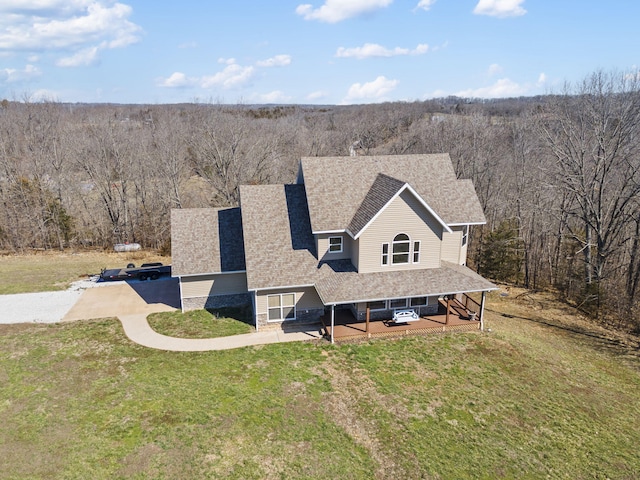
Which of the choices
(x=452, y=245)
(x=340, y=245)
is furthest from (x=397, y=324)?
(x=452, y=245)

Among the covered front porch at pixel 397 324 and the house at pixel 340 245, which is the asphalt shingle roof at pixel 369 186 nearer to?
the house at pixel 340 245

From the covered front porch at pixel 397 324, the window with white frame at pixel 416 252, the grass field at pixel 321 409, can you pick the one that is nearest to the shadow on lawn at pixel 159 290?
the grass field at pixel 321 409

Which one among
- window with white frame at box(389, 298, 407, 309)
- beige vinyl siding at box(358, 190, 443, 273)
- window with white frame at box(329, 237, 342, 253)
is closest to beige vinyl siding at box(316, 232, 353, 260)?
window with white frame at box(329, 237, 342, 253)

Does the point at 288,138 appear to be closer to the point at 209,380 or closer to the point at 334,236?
the point at 334,236

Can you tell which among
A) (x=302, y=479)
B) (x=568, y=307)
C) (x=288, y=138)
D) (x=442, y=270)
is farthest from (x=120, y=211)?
(x=568, y=307)

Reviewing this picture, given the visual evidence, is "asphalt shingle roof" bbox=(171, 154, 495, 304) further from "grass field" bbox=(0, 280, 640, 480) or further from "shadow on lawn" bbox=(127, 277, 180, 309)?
"shadow on lawn" bbox=(127, 277, 180, 309)

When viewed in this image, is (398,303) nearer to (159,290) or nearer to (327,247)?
(327,247)

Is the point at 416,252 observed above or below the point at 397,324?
above
